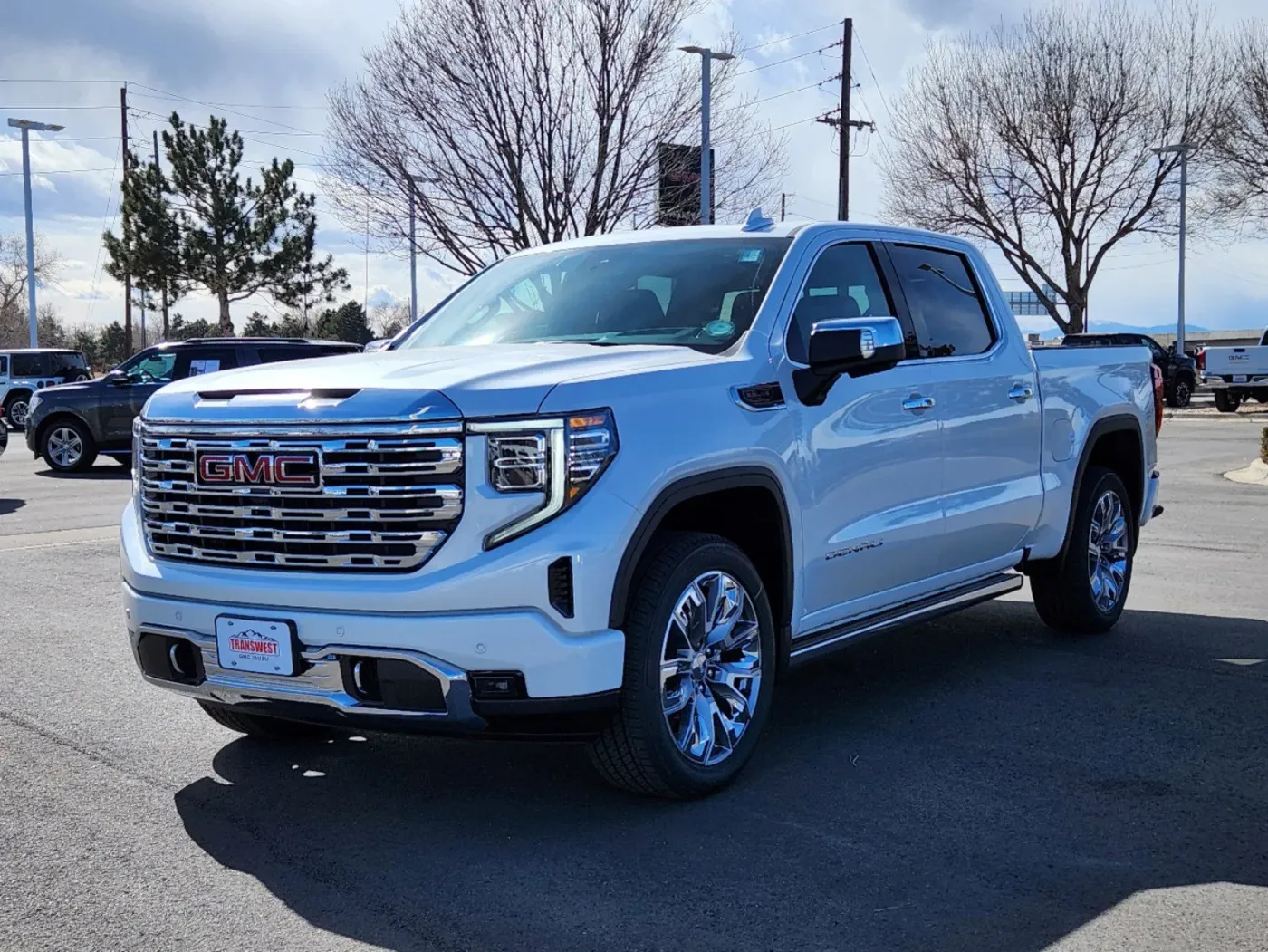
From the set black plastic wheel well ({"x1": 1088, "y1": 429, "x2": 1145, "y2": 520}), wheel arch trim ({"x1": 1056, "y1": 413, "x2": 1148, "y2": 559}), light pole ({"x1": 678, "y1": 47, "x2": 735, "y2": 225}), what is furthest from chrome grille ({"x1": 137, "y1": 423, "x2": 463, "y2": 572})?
light pole ({"x1": 678, "y1": 47, "x2": 735, "y2": 225})

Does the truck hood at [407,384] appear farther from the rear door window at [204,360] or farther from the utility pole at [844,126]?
the utility pole at [844,126]

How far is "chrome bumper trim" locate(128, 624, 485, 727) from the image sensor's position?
391cm

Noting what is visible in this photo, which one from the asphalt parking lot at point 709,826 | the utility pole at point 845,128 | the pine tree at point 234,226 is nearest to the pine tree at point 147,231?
the pine tree at point 234,226

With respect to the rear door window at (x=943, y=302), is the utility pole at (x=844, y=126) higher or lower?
higher

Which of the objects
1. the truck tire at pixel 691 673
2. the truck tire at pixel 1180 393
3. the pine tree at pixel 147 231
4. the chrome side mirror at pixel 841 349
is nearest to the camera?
the truck tire at pixel 691 673

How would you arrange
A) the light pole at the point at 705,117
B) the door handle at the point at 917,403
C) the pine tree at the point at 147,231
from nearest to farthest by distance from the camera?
the door handle at the point at 917,403 < the light pole at the point at 705,117 < the pine tree at the point at 147,231

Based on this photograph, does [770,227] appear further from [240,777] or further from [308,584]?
[240,777]

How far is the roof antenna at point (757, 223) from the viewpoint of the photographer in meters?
5.64

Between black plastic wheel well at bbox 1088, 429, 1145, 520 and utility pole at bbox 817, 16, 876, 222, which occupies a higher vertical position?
utility pole at bbox 817, 16, 876, 222

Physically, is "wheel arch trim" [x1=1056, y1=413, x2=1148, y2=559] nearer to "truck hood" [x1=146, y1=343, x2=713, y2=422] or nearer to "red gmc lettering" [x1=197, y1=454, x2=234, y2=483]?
"truck hood" [x1=146, y1=343, x2=713, y2=422]

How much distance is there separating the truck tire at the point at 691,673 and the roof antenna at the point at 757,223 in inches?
66.2

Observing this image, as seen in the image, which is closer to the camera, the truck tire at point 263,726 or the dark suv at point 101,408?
the truck tire at point 263,726

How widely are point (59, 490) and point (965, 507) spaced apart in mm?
13238

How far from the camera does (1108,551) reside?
7.34 meters
